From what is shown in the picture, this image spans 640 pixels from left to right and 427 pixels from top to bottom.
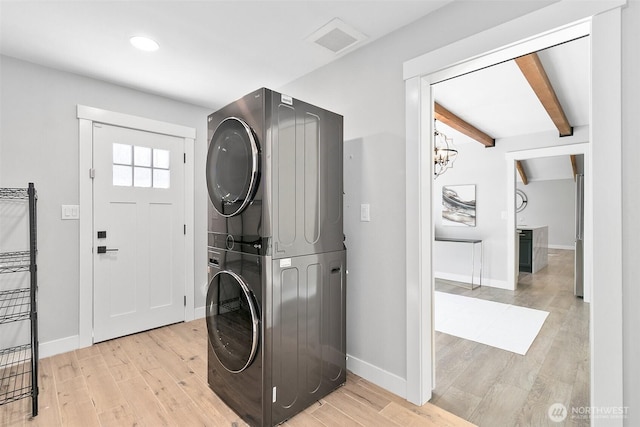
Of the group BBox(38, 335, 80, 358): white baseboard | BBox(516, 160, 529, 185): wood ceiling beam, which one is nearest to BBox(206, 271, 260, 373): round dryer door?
BBox(38, 335, 80, 358): white baseboard

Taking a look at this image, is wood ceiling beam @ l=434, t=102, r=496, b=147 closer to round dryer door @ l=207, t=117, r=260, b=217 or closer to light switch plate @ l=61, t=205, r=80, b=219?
round dryer door @ l=207, t=117, r=260, b=217

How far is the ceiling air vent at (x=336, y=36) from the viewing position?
1961 millimetres

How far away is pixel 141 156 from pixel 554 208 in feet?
39.2

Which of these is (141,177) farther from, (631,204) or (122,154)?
(631,204)

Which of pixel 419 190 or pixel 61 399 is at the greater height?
pixel 419 190

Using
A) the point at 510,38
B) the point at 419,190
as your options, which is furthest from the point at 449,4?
the point at 419,190

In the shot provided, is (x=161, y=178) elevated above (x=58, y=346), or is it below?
above

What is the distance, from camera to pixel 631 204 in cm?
124

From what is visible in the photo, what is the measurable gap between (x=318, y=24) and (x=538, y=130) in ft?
13.4

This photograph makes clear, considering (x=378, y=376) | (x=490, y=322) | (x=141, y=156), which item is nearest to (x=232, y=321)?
(x=378, y=376)

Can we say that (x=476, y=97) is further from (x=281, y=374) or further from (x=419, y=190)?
(x=281, y=374)

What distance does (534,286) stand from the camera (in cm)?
496

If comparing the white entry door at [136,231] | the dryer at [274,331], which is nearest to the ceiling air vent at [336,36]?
the dryer at [274,331]

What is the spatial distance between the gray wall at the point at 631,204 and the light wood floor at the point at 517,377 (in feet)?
2.23
